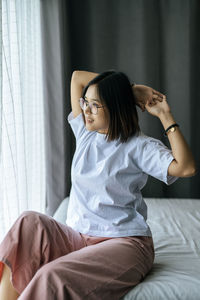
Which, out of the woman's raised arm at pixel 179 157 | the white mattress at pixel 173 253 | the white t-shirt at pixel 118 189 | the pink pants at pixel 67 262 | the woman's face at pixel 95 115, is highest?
the woman's face at pixel 95 115

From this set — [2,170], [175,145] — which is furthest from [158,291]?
[2,170]

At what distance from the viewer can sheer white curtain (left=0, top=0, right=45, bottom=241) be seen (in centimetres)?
180

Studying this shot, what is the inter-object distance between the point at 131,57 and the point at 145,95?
4.74 feet

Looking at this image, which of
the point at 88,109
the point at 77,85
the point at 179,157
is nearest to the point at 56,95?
the point at 77,85

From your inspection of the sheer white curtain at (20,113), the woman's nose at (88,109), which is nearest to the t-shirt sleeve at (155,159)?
the woman's nose at (88,109)

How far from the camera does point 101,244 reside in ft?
4.21

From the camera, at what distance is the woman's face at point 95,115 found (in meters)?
1.40

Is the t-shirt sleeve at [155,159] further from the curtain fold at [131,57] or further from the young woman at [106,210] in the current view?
the curtain fold at [131,57]

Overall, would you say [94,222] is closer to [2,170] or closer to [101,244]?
[101,244]

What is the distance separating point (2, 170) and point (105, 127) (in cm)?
62

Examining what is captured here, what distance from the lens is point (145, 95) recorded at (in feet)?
4.62

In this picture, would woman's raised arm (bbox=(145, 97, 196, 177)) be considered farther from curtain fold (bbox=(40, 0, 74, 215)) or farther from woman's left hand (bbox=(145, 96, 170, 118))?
curtain fold (bbox=(40, 0, 74, 215))

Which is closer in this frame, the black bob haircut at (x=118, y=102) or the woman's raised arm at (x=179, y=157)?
the woman's raised arm at (x=179, y=157)

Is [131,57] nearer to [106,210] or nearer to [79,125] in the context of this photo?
[79,125]
